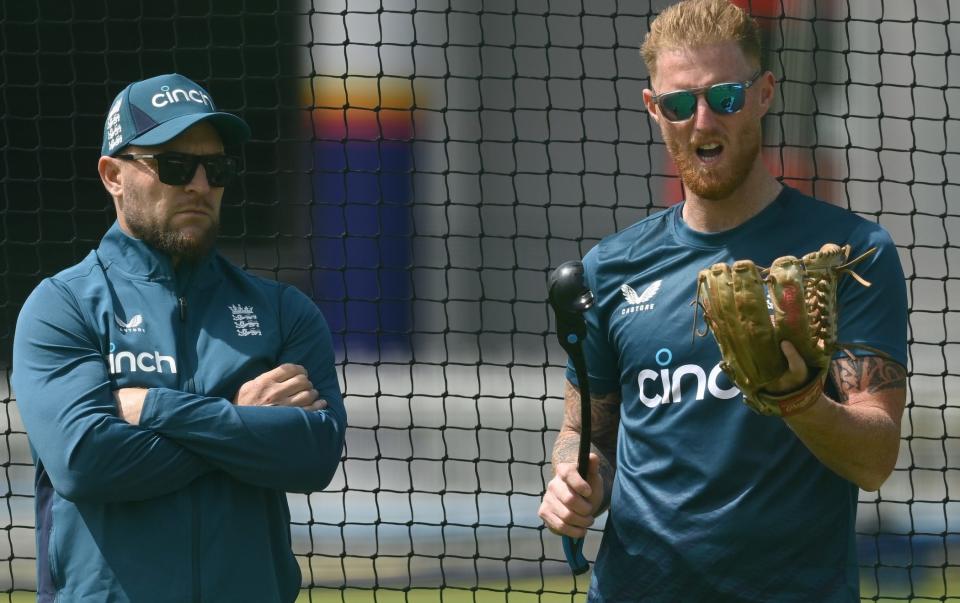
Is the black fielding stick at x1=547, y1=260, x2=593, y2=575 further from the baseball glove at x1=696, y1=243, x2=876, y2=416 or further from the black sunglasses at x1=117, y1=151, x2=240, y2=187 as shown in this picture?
the black sunglasses at x1=117, y1=151, x2=240, y2=187

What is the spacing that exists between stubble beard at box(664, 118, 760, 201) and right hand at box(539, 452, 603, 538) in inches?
23.2

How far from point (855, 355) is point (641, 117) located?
6.08m

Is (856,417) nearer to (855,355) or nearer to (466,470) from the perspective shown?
(855,355)

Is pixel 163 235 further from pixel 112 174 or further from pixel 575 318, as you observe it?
pixel 575 318

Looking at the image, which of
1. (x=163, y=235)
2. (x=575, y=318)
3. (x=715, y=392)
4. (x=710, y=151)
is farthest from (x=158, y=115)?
(x=715, y=392)

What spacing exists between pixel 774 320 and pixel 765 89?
0.61 m

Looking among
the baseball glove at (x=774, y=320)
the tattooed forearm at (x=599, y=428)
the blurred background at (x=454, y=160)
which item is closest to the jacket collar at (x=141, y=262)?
the tattooed forearm at (x=599, y=428)

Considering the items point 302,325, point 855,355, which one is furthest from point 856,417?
point 302,325

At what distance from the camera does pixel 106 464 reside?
109 inches

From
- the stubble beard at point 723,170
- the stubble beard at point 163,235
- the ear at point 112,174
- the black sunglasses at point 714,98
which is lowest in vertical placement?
the stubble beard at point 163,235

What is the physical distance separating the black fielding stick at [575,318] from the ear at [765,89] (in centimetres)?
48

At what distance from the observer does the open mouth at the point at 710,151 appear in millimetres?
2689

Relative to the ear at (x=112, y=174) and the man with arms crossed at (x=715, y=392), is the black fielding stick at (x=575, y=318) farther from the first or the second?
the ear at (x=112, y=174)

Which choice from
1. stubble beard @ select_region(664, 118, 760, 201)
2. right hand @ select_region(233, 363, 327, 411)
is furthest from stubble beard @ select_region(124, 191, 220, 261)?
stubble beard @ select_region(664, 118, 760, 201)
